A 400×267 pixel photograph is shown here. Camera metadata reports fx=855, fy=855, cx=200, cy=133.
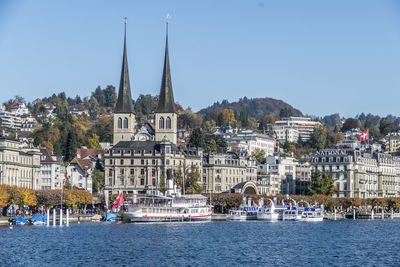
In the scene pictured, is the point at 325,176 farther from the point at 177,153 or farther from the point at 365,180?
the point at 177,153

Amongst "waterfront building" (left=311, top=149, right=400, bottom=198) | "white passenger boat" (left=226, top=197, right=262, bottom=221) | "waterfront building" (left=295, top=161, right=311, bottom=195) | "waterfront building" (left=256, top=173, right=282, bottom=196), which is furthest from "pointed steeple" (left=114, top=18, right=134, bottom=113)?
"waterfront building" (left=295, top=161, right=311, bottom=195)

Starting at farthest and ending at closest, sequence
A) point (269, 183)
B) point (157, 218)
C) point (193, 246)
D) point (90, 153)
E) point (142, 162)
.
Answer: point (90, 153), point (269, 183), point (142, 162), point (157, 218), point (193, 246)

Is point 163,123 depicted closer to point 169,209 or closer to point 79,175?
point 79,175

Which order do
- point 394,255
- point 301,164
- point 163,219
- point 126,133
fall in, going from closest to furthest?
point 394,255 < point 163,219 < point 126,133 < point 301,164

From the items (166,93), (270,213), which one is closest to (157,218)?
(270,213)

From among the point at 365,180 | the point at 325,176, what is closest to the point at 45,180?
the point at 325,176

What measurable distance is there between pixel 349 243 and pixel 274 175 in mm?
92971

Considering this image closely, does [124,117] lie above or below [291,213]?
above

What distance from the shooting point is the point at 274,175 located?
182 meters

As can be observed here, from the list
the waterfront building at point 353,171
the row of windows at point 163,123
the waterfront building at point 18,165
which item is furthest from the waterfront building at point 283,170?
the waterfront building at point 18,165

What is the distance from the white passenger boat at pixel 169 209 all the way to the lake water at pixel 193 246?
8.64 metres

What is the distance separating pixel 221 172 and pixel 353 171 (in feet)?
91.8

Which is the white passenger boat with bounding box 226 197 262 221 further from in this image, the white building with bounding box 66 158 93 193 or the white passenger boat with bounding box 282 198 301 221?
the white building with bounding box 66 158 93 193

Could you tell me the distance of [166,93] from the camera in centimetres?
16775
